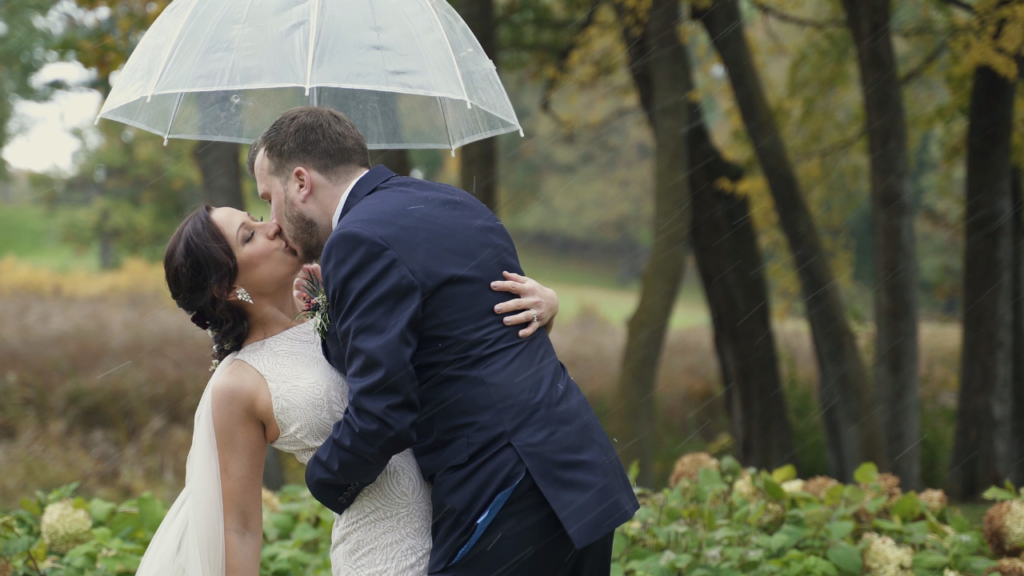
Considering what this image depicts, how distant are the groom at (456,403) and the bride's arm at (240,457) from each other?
342 mm

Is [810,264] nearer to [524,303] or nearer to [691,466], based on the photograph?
[691,466]

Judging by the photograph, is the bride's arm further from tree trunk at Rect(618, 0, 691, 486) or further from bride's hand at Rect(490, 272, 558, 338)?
tree trunk at Rect(618, 0, 691, 486)

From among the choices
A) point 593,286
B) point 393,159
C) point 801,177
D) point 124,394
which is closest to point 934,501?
point 393,159

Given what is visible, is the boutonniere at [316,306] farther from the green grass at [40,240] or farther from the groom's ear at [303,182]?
the green grass at [40,240]

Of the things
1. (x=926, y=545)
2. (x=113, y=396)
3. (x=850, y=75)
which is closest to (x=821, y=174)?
(x=850, y=75)

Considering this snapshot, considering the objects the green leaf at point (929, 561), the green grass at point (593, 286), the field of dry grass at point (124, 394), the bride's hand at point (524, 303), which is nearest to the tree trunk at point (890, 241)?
the field of dry grass at point (124, 394)

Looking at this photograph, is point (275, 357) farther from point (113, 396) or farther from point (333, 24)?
point (113, 396)

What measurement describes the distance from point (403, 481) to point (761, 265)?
7.04 metres

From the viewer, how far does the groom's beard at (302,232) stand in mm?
2344

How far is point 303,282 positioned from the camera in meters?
2.66

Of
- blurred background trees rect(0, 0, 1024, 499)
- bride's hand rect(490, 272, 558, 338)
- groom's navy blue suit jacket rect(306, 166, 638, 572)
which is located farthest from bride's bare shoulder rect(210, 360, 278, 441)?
blurred background trees rect(0, 0, 1024, 499)

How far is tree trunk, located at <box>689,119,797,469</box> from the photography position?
8711 mm

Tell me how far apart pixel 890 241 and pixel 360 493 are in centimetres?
585

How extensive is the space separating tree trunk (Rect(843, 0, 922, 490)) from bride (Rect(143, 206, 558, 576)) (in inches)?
212
